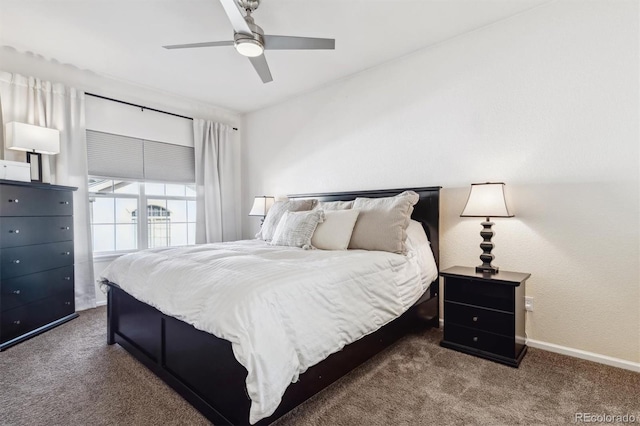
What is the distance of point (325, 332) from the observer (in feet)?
5.30

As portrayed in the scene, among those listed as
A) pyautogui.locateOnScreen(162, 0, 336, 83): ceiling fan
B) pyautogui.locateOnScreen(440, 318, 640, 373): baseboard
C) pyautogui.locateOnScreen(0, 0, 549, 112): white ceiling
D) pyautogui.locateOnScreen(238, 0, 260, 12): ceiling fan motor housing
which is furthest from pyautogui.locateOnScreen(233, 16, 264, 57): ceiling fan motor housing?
pyautogui.locateOnScreen(440, 318, 640, 373): baseboard

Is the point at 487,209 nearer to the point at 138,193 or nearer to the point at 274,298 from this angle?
the point at 274,298

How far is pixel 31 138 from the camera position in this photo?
2828 mm

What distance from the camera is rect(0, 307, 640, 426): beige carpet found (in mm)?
1599

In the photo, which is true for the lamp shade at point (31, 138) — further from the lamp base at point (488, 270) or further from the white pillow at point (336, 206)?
the lamp base at point (488, 270)

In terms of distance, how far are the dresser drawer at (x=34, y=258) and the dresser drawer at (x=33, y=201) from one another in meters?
0.30

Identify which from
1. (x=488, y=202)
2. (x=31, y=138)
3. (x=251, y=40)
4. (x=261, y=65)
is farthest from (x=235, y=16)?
(x=31, y=138)

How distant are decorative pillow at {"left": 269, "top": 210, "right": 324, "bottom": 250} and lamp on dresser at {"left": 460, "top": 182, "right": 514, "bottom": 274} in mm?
1208

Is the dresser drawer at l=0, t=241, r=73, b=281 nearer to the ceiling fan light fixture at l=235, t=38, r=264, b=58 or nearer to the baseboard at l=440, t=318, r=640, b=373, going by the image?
the ceiling fan light fixture at l=235, t=38, r=264, b=58

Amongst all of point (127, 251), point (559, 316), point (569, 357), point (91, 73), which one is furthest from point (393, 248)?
point (91, 73)

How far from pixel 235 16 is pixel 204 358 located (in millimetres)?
1947

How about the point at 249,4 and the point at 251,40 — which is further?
the point at 249,4

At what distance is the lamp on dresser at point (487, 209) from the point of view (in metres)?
2.31

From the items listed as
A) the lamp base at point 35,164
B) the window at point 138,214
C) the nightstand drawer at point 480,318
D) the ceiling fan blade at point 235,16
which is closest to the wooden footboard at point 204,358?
the nightstand drawer at point 480,318
